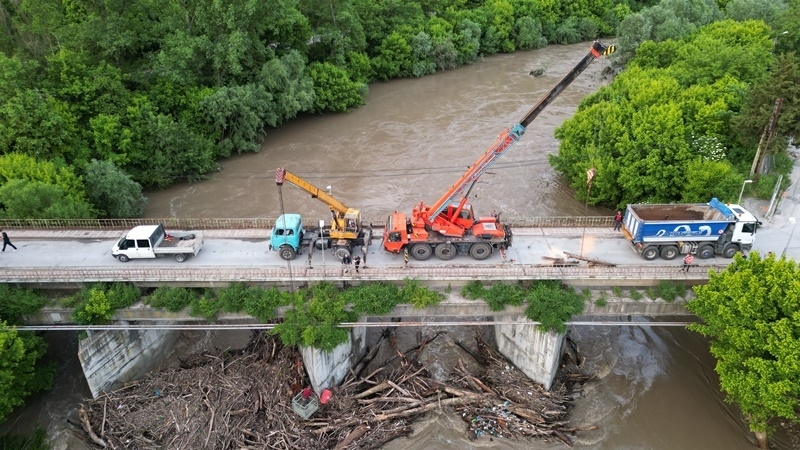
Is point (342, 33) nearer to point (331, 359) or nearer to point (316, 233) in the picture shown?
point (316, 233)

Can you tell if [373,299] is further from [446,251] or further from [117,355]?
[117,355]

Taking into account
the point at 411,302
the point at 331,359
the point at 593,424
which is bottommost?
the point at 593,424

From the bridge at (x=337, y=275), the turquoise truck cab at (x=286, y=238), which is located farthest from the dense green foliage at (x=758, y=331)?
the turquoise truck cab at (x=286, y=238)

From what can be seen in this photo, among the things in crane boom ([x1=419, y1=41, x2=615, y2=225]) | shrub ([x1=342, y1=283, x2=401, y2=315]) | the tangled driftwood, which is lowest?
the tangled driftwood

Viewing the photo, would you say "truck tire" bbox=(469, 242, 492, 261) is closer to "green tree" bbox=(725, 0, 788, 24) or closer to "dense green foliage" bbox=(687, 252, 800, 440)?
"dense green foliage" bbox=(687, 252, 800, 440)

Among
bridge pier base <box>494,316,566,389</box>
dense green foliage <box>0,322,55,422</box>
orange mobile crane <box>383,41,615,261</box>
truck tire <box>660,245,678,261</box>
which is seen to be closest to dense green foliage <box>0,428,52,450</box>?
dense green foliage <box>0,322,55,422</box>

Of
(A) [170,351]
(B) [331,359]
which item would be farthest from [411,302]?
(A) [170,351]
